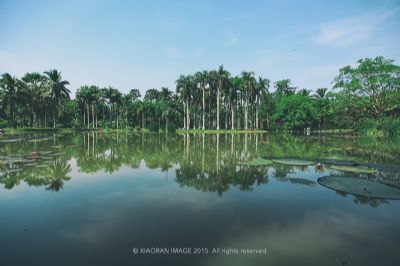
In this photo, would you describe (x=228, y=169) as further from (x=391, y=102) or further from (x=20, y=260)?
(x=391, y=102)

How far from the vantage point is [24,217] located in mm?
7215

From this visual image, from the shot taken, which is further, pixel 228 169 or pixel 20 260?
pixel 228 169

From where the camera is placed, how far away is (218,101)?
6638cm

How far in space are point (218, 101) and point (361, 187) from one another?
5734cm

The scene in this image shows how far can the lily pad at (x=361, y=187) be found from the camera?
30.8 ft

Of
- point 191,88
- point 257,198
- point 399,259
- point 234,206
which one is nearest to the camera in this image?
point 399,259

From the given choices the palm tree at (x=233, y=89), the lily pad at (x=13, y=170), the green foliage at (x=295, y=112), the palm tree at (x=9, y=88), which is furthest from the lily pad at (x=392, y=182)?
the palm tree at (x=9, y=88)

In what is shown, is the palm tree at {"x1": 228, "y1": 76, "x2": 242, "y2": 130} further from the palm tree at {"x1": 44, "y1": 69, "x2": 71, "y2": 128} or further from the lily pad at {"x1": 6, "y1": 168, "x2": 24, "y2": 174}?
the lily pad at {"x1": 6, "y1": 168, "x2": 24, "y2": 174}

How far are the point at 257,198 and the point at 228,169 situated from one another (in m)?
5.36

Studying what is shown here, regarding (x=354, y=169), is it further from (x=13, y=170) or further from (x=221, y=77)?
(x=221, y=77)

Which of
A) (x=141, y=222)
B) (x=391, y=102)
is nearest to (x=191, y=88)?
(x=391, y=102)

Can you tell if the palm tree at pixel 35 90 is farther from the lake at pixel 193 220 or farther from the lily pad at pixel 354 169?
the lily pad at pixel 354 169

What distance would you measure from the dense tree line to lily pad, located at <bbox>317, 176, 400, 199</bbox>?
3817cm

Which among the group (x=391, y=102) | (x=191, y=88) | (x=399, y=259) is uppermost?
(x=191, y=88)
